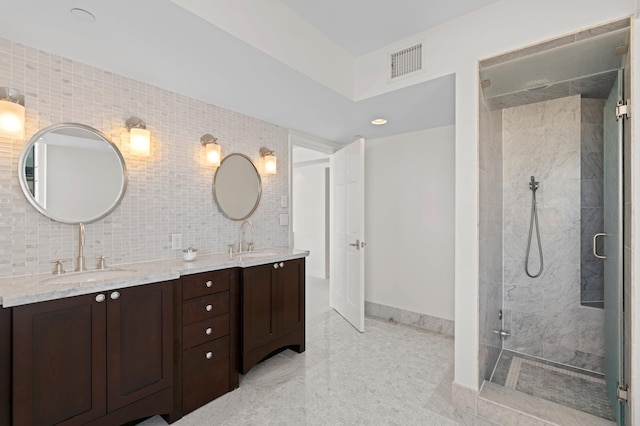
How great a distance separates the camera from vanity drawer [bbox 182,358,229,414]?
1907 millimetres

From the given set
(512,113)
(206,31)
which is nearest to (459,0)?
(512,113)

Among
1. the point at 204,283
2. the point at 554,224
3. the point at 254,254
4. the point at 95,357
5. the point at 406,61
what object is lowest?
the point at 95,357

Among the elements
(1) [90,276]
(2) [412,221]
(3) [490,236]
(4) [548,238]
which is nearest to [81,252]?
(1) [90,276]

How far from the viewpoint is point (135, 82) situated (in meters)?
2.14

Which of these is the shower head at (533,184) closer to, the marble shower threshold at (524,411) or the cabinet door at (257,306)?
the marble shower threshold at (524,411)

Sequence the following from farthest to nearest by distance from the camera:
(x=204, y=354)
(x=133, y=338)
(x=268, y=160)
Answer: (x=268, y=160)
(x=204, y=354)
(x=133, y=338)

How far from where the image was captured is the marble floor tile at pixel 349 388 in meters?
1.86

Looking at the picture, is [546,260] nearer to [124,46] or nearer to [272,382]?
[272,382]

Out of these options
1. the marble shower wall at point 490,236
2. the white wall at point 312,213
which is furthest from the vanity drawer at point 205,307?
the white wall at point 312,213

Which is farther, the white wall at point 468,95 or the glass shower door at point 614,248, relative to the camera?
the white wall at point 468,95

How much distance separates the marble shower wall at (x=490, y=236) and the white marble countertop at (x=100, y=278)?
5.14 ft

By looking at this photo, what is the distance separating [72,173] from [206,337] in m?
1.36

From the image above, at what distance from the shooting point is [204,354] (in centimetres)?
201

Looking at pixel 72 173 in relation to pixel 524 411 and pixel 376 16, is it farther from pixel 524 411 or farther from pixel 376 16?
pixel 524 411
